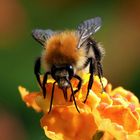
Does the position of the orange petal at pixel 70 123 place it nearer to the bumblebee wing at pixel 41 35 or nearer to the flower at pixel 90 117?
the flower at pixel 90 117

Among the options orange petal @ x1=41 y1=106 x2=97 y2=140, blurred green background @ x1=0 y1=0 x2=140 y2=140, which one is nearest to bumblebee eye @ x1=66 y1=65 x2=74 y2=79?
orange petal @ x1=41 y1=106 x2=97 y2=140

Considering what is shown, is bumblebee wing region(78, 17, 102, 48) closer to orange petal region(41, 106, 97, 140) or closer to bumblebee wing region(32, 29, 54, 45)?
bumblebee wing region(32, 29, 54, 45)

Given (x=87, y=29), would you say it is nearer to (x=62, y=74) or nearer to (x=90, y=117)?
(x=62, y=74)

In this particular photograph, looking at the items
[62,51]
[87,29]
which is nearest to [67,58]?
[62,51]

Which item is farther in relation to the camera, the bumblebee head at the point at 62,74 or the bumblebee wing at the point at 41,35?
the bumblebee wing at the point at 41,35

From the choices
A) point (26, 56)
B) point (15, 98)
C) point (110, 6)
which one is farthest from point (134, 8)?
point (15, 98)

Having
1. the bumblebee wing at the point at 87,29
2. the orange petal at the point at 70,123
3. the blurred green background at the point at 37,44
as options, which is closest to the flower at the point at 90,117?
the orange petal at the point at 70,123

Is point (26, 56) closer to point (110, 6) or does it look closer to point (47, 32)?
point (110, 6)
